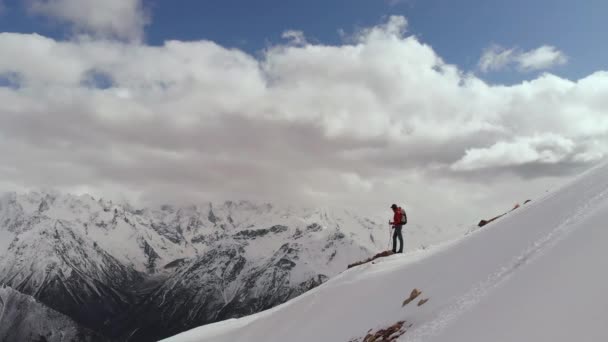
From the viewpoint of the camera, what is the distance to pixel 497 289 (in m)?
13.9

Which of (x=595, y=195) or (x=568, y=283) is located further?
(x=595, y=195)

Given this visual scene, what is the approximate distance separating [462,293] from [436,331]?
2758mm

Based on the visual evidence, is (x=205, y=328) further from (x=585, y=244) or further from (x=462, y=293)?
(x=585, y=244)

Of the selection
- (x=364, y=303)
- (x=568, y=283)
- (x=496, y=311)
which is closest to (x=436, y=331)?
(x=496, y=311)

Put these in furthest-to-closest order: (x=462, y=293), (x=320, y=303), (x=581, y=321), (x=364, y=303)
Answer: (x=320, y=303), (x=364, y=303), (x=462, y=293), (x=581, y=321)

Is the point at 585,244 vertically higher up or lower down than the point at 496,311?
higher up

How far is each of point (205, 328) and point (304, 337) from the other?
19630 mm

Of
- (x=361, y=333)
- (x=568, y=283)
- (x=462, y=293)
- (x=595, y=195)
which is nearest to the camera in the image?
(x=568, y=283)

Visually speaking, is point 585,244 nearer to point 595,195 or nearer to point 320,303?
point 595,195

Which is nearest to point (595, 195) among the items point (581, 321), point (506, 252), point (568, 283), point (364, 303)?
point (506, 252)

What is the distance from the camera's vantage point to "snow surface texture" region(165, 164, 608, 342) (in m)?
10.7

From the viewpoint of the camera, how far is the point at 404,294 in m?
21.8

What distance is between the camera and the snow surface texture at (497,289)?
10727 millimetres

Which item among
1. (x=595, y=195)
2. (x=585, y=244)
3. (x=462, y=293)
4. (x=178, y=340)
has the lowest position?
(x=178, y=340)
